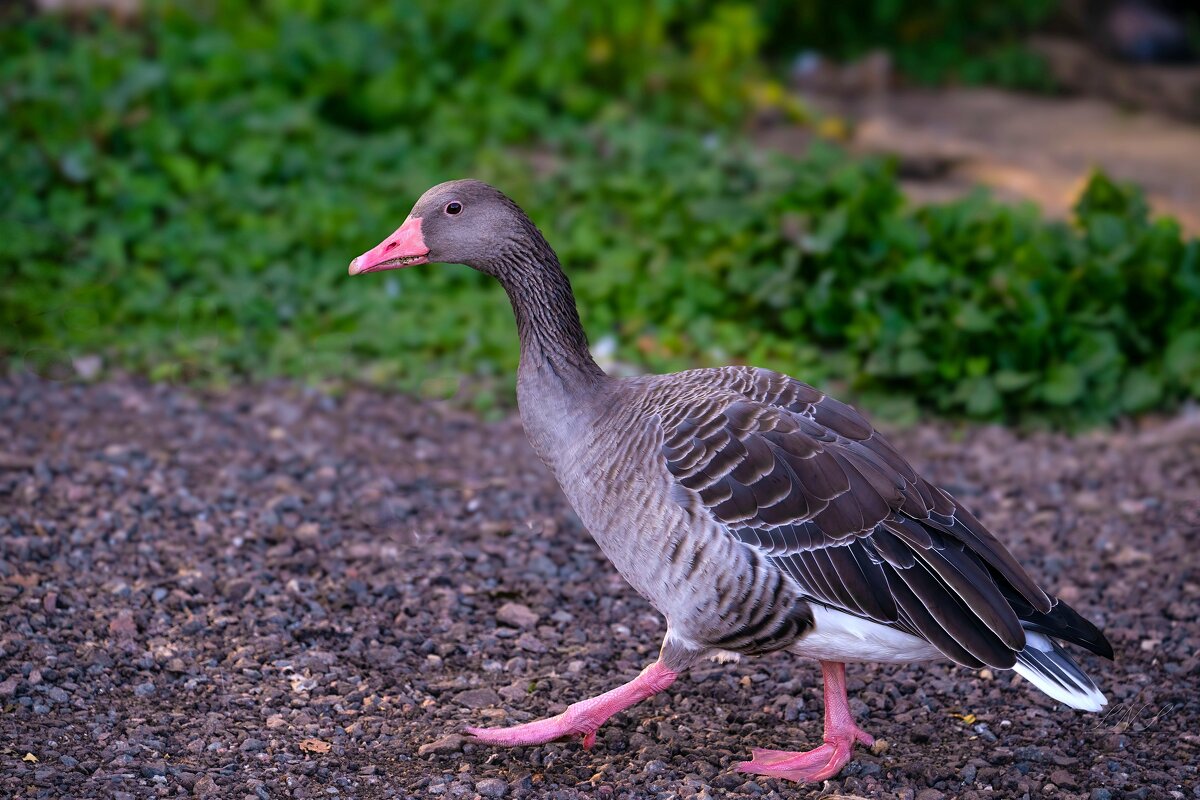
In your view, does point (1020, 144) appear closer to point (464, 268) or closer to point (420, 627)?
point (464, 268)

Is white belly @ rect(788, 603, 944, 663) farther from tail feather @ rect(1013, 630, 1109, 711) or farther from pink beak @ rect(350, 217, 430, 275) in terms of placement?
pink beak @ rect(350, 217, 430, 275)

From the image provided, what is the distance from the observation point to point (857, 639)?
4266 millimetres

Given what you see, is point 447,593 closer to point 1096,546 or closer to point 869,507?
point 869,507

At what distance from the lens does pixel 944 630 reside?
13.6ft

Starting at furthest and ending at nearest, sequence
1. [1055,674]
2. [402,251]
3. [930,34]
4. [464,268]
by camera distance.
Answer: [930,34] < [464,268] < [402,251] < [1055,674]

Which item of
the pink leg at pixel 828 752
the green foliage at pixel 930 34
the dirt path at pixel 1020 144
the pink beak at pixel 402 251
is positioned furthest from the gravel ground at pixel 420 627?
the green foliage at pixel 930 34

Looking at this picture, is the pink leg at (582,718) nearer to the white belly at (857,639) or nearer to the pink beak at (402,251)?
the white belly at (857,639)

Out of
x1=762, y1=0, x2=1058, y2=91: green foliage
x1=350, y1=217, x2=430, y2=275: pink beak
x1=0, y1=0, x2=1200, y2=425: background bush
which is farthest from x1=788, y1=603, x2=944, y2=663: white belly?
x1=762, y1=0, x2=1058, y2=91: green foliage

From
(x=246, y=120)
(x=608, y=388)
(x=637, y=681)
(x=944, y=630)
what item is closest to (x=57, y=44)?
(x=246, y=120)

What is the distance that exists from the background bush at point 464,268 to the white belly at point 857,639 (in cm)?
322

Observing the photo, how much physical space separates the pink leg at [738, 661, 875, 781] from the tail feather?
25.7 inches

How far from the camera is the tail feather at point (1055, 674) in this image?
4.06m

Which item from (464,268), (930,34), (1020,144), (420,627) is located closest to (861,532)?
(420,627)

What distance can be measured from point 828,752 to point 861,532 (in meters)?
0.80
